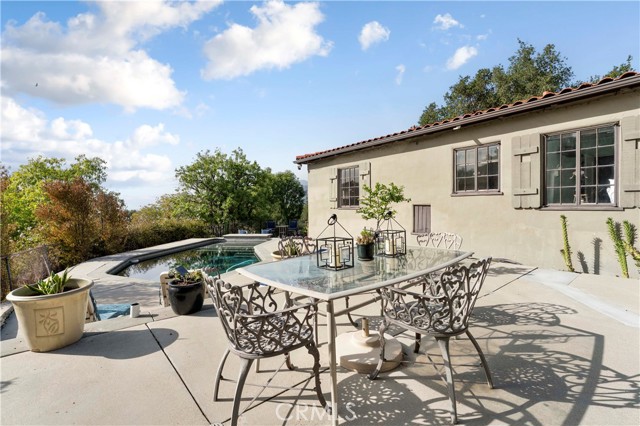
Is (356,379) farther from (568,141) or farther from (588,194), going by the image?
(568,141)

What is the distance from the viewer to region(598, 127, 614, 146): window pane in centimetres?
488

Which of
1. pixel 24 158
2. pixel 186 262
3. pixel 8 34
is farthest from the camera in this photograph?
pixel 24 158

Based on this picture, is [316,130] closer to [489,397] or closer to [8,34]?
[8,34]

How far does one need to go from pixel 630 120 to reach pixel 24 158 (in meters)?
24.6

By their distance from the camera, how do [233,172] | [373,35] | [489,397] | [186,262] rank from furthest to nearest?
[233,172], [186,262], [373,35], [489,397]

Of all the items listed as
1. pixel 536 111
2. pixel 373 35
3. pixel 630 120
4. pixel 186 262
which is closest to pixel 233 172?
pixel 186 262

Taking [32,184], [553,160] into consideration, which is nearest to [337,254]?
[553,160]

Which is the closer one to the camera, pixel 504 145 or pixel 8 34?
pixel 8 34

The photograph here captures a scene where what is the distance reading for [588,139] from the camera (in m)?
5.11

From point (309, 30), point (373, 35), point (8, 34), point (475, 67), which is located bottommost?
point (8, 34)

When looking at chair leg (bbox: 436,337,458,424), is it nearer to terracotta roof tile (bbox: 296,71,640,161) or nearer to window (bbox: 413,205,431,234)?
terracotta roof tile (bbox: 296,71,640,161)

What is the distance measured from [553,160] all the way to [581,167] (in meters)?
0.44

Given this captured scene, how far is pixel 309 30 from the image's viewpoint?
19.5ft
